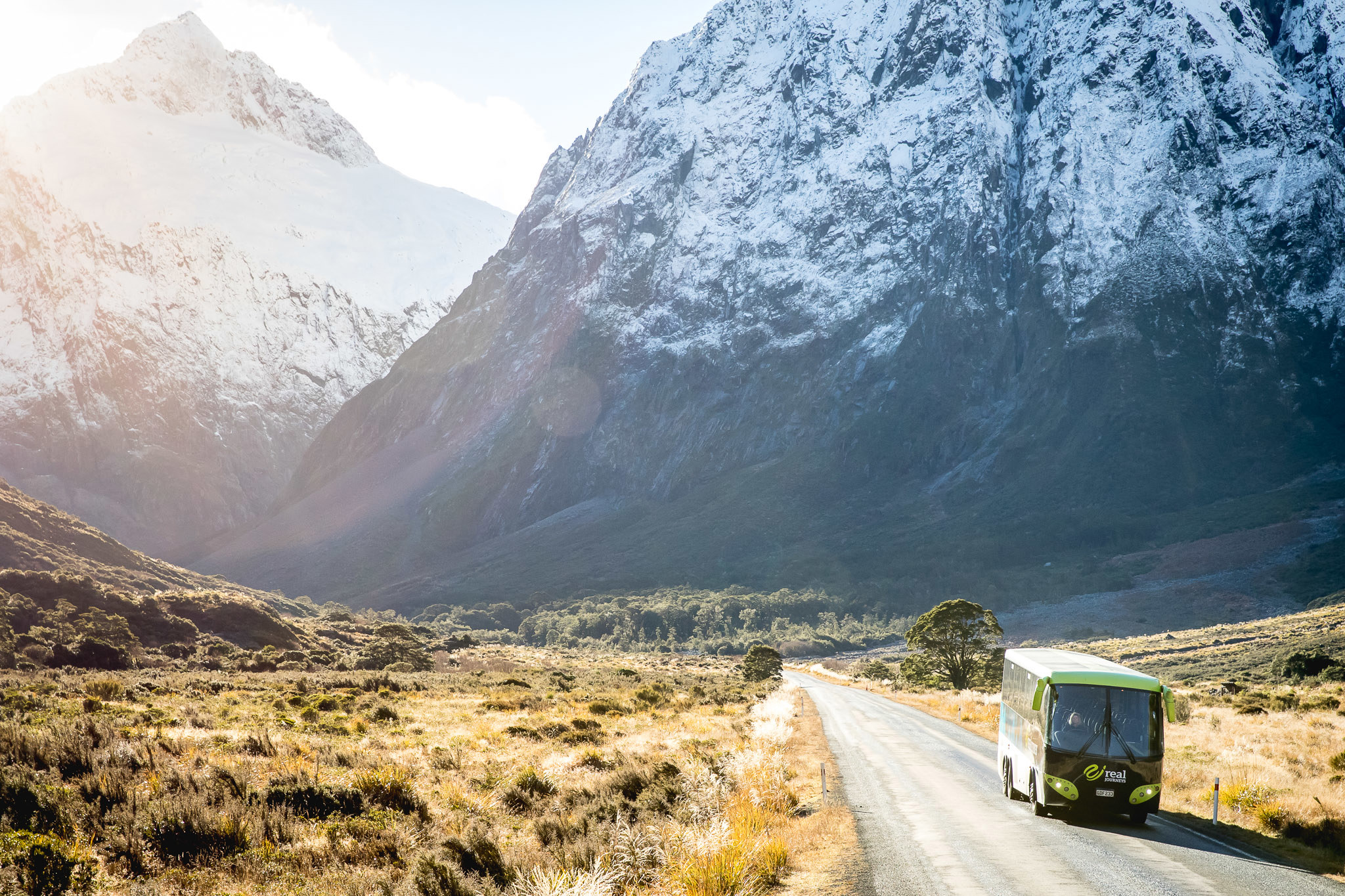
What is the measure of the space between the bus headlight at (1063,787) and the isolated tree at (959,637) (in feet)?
150

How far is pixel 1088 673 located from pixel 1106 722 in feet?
3.04

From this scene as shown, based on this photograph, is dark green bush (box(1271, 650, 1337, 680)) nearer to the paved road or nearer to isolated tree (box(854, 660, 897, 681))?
isolated tree (box(854, 660, 897, 681))

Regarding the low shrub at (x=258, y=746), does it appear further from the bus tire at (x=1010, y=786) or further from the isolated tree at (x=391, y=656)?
the isolated tree at (x=391, y=656)

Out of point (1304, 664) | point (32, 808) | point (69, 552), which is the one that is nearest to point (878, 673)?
point (1304, 664)

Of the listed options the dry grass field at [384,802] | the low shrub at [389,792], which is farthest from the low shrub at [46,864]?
the low shrub at [389,792]

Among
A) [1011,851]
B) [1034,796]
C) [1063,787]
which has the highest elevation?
[1063,787]

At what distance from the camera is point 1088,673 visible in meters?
16.5

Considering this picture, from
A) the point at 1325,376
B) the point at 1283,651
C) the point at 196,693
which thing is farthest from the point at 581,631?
the point at 1325,376

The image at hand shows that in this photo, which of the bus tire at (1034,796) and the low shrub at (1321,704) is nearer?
the bus tire at (1034,796)

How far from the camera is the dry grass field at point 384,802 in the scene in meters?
10.9

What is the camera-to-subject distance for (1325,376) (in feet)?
646

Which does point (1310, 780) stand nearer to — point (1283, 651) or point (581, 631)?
point (1283, 651)

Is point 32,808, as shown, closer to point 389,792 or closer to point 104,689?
point 389,792

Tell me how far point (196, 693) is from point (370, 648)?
34.5m
